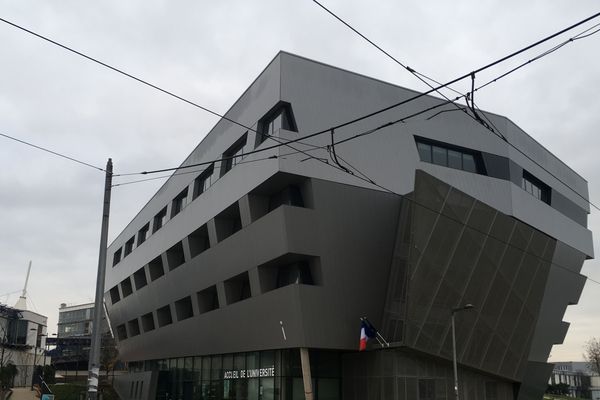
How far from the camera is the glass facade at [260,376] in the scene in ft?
99.7

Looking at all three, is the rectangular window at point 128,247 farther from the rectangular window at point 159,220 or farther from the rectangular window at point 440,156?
the rectangular window at point 440,156

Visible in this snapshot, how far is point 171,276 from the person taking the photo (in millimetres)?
46500

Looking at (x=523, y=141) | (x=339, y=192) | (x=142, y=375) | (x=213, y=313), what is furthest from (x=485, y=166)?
(x=142, y=375)

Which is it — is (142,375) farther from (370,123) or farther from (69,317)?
(69,317)

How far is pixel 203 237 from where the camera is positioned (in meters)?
43.2

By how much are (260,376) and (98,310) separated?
17118 mm

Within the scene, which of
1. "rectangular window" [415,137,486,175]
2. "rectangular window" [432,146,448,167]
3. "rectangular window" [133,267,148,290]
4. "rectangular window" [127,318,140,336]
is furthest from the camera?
"rectangular window" [127,318,140,336]

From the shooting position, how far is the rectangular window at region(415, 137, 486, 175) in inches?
1336

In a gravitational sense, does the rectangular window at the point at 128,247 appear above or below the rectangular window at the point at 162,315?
above

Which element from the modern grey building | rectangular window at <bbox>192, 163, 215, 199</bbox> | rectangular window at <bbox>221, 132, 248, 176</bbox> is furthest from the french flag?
rectangular window at <bbox>192, 163, 215, 199</bbox>

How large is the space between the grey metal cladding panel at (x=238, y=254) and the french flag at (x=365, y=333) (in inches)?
172

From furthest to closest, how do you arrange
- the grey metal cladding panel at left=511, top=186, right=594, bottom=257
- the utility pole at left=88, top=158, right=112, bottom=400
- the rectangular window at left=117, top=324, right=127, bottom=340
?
the rectangular window at left=117, top=324, right=127, bottom=340
the grey metal cladding panel at left=511, top=186, right=594, bottom=257
the utility pole at left=88, top=158, right=112, bottom=400

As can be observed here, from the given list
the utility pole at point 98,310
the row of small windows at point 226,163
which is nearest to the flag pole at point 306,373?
the row of small windows at point 226,163

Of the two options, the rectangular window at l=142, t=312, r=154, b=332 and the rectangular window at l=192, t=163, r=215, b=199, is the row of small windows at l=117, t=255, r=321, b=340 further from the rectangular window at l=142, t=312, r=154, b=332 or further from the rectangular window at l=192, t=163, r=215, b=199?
the rectangular window at l=192, t=163, r=215, b=199
